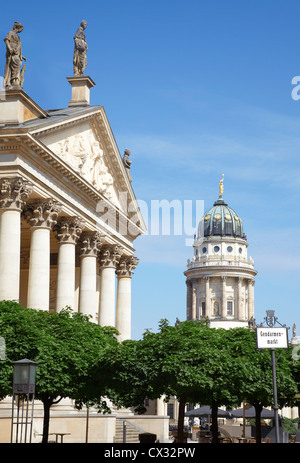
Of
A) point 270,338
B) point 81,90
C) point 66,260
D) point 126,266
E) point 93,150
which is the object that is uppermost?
point 81,90

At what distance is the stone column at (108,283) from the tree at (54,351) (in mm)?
18895

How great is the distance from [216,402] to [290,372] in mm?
6128

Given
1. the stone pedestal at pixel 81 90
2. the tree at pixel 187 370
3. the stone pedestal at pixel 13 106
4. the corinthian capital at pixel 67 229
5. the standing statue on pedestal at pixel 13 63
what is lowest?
the tree at pixel 187 370

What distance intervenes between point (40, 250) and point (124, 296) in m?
22.5

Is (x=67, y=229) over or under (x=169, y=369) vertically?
over

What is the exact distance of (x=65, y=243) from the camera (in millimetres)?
52875

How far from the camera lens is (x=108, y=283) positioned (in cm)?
6309

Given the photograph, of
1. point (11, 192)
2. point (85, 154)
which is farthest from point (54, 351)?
point (85, 154)

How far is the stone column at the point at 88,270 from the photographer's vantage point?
189ft

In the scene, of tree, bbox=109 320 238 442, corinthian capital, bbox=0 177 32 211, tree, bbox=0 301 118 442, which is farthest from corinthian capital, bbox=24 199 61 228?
tree, bbox=109 320 238 442

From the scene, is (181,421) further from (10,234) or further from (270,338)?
(10,234)

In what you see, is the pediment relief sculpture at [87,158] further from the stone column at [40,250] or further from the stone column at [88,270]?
the stone column at [40,250]

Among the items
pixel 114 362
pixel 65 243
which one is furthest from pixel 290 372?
pixel 65 243

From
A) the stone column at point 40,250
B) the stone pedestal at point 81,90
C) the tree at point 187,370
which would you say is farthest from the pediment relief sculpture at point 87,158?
the tree at point 187,370
